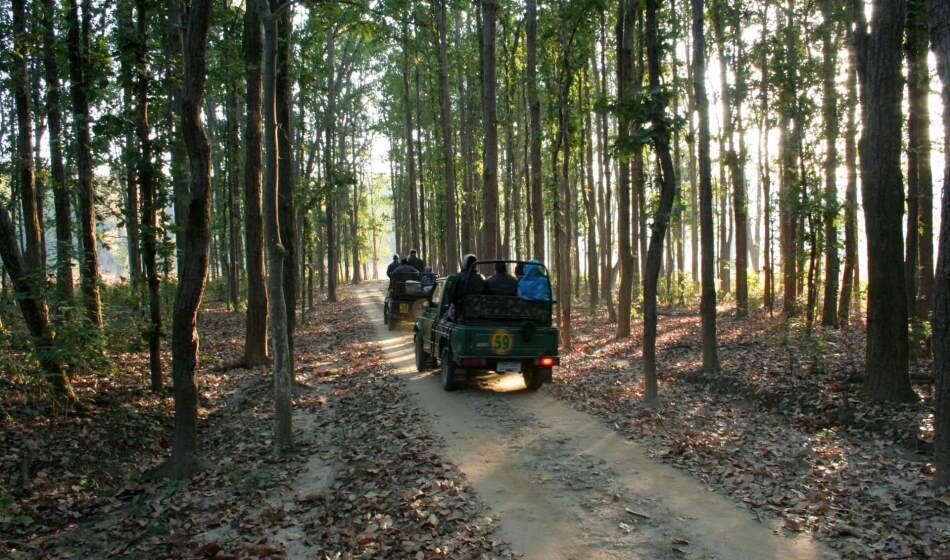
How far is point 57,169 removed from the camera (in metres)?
12.3

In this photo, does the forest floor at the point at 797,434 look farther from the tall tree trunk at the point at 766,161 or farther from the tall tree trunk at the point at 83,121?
the tall tree trunk at the point at 83,121

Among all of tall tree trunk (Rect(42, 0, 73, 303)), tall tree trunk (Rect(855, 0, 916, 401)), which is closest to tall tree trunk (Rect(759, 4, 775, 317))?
tall tree trunk (Rect(855, 0, 916, 401))

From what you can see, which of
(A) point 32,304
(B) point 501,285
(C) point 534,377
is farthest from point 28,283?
(C) point 534,377

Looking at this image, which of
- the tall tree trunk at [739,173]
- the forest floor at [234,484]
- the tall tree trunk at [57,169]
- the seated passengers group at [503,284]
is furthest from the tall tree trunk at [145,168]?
the tall tree trunk at [739,173]

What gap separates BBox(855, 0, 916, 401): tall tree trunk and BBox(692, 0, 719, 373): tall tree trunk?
2.62 meters

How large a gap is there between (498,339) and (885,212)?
5977mm

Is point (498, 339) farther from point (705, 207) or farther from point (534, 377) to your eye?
point (705, 207)

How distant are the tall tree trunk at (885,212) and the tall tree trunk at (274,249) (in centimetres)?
794

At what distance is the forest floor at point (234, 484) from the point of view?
17.3ft

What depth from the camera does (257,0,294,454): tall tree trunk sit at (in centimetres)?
725

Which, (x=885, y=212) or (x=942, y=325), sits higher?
(x=885, y=212)

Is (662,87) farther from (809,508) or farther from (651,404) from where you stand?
(809,508)

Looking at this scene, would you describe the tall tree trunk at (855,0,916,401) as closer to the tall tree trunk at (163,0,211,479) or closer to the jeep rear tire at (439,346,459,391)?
the jeep rear tire at (439,346,459,391)

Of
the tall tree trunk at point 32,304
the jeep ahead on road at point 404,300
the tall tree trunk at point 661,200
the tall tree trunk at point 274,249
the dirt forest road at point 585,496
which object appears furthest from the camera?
the jeep ahead on road at point 404,300
